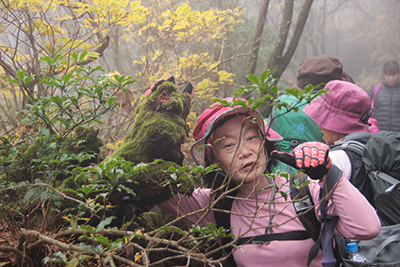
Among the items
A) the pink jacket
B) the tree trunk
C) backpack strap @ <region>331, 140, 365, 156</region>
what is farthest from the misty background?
the pink jacket

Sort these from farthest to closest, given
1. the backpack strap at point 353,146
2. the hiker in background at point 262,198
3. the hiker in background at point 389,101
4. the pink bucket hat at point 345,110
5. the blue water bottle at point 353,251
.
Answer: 1. the hiker in background at point 389,101
2. the pink bucket hat at point 345,110
3. the backpack strap at point 353,146
4. the blue water bottle at point 353,251
5. the hiker in background at point 262,198

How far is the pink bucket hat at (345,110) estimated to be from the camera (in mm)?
2057

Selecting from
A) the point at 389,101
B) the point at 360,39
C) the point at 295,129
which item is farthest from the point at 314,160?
the point at 360,39

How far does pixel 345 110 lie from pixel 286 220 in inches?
44.7

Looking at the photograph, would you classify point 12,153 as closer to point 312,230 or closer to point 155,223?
point 155,223

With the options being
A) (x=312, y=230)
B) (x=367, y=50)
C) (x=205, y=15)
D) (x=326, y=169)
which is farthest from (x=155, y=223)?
(x=367, y=50)

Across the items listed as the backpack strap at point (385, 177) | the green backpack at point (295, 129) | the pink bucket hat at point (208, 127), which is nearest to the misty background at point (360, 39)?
the green backpack at point (295, 129)

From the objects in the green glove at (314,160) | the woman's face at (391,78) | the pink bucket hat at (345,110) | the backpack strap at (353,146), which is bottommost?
the backpack strap at (353,146)

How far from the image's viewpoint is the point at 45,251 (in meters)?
1.19

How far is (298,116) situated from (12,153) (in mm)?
2393

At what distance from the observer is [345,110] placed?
6.84 feet

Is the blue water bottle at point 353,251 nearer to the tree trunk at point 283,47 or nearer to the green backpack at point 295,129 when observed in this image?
the green backpack at point 295,129

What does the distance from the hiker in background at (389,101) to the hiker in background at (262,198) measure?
15.5ft

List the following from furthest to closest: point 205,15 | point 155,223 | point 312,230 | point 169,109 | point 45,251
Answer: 1. point 205,15
2. point 155,223
3. point 169,109
4. point 312,230
5. point 45,251
